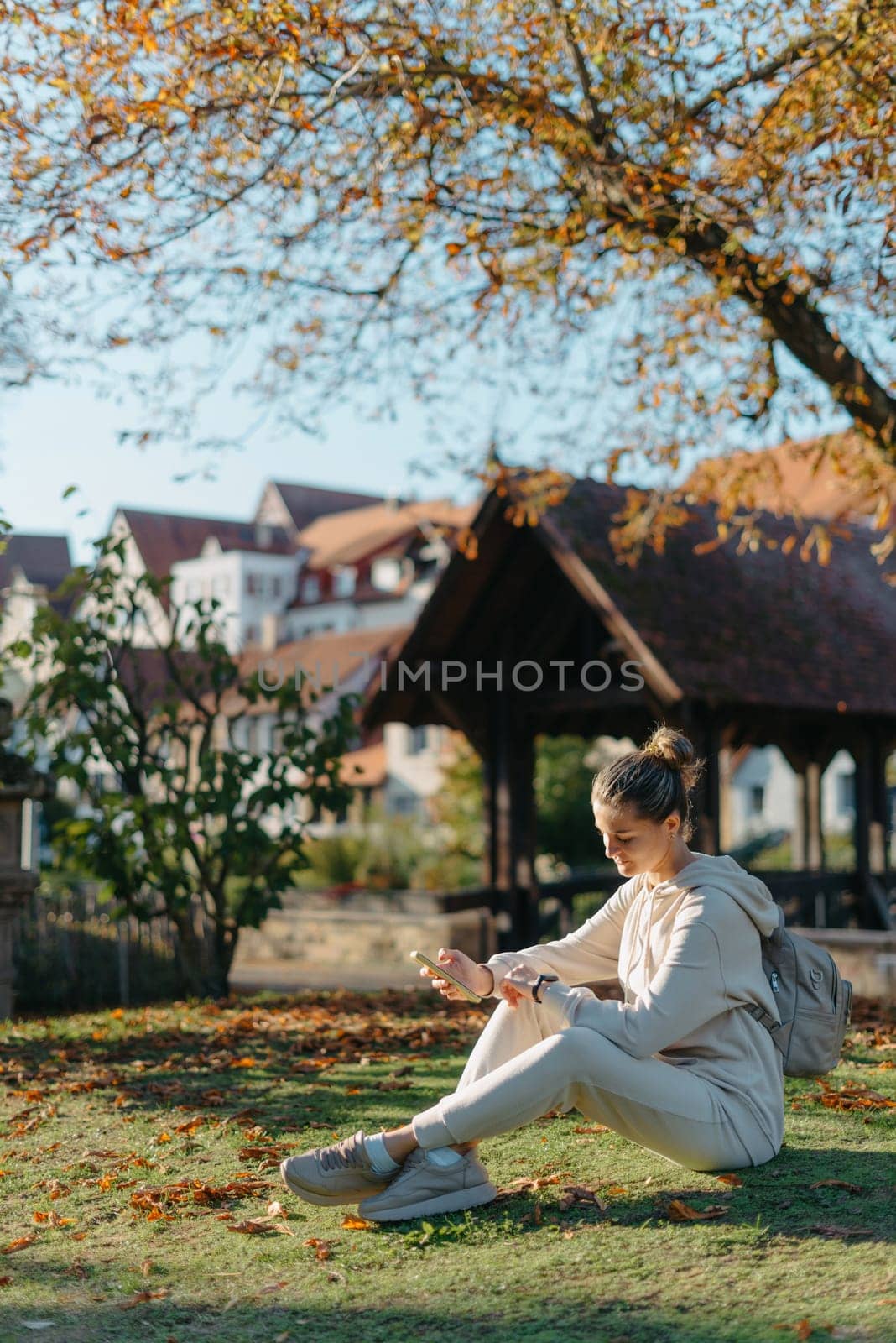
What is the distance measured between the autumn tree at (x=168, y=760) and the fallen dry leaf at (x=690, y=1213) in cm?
705

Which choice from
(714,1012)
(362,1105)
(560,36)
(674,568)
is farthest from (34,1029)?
(674,568)

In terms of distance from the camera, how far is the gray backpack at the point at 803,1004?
4.32 meters

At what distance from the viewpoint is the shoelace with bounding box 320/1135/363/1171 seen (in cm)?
407

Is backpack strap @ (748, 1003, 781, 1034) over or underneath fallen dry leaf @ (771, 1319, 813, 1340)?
over

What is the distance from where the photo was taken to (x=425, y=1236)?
4059 mm

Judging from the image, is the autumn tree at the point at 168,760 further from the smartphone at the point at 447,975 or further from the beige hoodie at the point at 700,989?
the beige hoodie at the point at 700,989

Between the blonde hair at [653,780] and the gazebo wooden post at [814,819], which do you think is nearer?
the blonde hair at [653,780]

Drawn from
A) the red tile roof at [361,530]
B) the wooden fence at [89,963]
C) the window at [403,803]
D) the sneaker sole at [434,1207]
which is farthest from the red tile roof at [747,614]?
the red tile roof at [361,530]

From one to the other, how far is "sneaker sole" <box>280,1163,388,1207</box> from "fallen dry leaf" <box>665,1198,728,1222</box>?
32.7 inches

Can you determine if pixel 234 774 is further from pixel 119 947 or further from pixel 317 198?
pixel 317 198

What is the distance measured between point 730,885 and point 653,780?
0.39 m

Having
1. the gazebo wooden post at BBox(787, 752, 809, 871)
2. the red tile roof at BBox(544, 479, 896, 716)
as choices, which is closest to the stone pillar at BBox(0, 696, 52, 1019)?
the red tile roof at BBox(544, 479, 896, 716)

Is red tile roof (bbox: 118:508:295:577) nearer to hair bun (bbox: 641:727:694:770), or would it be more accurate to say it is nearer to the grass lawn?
the grass lawn

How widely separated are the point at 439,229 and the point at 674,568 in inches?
222
